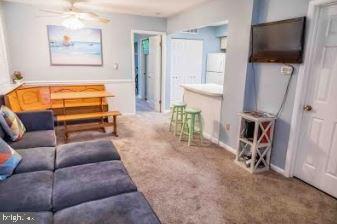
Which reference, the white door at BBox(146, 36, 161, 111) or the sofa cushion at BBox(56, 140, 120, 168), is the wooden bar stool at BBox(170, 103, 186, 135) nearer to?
the white door at BBox(146, 36, 161, 111)

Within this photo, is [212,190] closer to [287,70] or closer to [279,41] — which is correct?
[287,70]

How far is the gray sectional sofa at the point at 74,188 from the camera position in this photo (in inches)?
53.9

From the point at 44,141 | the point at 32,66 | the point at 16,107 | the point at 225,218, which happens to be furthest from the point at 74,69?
the point at 225,218

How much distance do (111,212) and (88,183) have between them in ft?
1.40

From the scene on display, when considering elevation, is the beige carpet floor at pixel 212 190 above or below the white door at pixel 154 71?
below

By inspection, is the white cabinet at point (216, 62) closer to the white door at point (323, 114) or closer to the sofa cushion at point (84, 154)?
the white door at point (323, 114)

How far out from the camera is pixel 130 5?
4.45m

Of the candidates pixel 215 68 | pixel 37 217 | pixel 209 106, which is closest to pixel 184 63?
pixel 215 68

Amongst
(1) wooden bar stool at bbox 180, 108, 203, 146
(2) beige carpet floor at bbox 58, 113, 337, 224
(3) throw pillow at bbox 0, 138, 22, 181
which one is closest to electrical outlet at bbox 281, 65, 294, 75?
(2) beige carpet floor at bbox 58, 113, 337, 224

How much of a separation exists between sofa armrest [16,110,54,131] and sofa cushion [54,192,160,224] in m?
1.99

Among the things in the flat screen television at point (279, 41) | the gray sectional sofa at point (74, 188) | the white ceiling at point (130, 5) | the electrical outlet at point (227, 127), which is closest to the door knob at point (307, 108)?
the flat screen television at point (279, 41)

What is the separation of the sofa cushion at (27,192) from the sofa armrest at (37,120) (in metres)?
1.35

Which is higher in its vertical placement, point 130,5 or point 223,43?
point 130,5

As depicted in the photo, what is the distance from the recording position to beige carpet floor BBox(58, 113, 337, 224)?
2.09 metres
